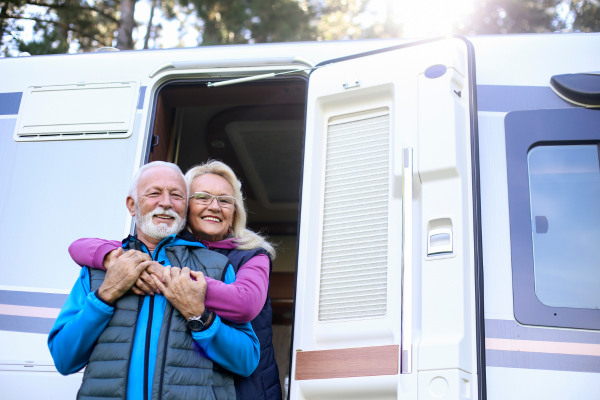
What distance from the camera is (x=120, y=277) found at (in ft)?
5.90

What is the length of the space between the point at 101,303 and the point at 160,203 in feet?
1.68

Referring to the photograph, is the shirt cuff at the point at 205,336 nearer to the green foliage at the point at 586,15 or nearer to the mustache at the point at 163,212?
the mustache at the point at 163,212

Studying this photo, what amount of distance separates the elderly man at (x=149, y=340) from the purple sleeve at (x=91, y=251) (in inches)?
2.6

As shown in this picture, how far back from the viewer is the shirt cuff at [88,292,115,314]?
176cm

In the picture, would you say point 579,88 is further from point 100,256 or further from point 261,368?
point 100,256

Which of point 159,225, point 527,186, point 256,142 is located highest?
point 256,142

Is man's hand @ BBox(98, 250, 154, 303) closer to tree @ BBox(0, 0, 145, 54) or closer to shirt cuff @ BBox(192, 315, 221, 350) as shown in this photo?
shirt cuff @ BBox(192, 315, 221, 350)

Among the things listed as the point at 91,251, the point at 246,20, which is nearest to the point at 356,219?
the point at 91,251

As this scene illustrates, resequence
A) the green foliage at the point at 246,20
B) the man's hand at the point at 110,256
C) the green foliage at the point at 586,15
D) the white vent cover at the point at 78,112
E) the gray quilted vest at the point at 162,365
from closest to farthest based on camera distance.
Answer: the gray quilted vest at the point at 162,365
the man's hand at the point at 110,256
the white vent cover at the point at 78,112
the green foliage at the point at 586,15
the green foliage at the point at 246,20

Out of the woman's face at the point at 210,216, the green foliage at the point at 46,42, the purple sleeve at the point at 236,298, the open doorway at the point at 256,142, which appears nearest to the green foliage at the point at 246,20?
the green foliage at the point at 46,42

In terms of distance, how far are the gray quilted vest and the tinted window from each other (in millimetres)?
1237

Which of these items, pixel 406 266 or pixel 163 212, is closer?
pixel 406 266

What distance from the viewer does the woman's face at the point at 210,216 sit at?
7.68 ft

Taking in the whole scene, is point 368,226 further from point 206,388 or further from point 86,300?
point 86,300
